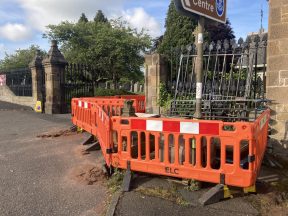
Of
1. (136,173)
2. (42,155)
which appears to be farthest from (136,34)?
(136,173)

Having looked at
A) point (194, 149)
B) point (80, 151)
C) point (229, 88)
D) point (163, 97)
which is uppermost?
point (229, 88)

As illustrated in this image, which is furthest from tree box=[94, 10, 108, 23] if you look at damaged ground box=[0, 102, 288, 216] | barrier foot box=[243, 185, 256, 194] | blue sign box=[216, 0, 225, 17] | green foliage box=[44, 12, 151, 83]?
barrier foot box=[243, 185, 256, 194]

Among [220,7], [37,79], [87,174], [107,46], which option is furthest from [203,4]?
[107,46]

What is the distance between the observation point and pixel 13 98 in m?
20.0

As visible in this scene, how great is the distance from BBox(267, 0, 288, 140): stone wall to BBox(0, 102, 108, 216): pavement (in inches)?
141

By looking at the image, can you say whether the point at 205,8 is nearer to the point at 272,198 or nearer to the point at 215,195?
the point at 215,195

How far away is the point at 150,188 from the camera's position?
4105 mm

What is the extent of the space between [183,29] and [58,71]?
53.9ft

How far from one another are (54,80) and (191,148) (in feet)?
38.8

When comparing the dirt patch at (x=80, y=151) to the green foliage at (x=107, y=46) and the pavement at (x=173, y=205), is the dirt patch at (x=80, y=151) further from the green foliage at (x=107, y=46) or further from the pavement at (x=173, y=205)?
the green foliage at (x=107, y=46)

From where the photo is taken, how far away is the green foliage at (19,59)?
39681 millimetres

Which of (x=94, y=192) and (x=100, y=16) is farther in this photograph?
(x=100, y=16)

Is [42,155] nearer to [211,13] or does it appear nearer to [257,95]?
[211,13]

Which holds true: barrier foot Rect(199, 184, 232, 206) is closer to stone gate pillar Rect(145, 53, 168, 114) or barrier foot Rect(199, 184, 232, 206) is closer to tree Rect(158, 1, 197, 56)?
stone gate pillar Rect(145, 53, 168, 114)
